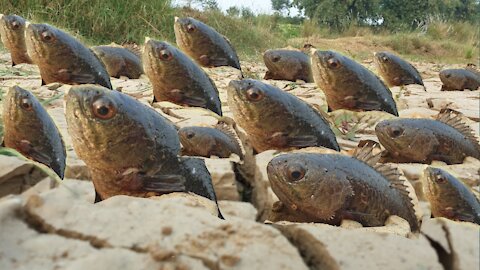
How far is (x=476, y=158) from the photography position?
2.59 meters

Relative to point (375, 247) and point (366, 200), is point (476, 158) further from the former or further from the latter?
point (375, 247)

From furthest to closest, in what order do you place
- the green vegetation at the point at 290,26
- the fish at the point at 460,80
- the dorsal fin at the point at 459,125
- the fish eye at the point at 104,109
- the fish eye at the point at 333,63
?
the green vegetation at the point at 290,26 < the fish at the point at 460,80 < the fish eye at the point at 333,63 < the dorsal fin at the point at 459,125 < the fish eye at the point at 104,109

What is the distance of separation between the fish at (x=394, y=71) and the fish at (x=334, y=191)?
9.44ft

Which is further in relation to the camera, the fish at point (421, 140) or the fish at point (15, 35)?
the fish at point (15, 35)

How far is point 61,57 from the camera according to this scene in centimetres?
279

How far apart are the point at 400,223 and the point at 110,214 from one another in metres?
0.81

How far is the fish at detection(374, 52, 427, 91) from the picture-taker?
4422 millimetres

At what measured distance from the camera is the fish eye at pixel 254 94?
2119mm

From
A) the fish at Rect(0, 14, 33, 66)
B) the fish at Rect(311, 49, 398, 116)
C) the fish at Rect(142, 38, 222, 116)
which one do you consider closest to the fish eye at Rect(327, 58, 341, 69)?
the fish at Rect(311, 49, 398, 116)

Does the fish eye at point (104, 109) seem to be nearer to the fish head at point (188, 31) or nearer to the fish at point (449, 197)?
the fish at point (449, 197)

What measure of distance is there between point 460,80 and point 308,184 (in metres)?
4.69

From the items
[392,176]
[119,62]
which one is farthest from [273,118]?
[119,62]

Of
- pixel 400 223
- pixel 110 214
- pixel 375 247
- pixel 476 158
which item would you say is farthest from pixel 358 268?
pixel 476 158

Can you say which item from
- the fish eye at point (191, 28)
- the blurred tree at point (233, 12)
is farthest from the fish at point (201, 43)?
the blurred tree at point (233, 12)
